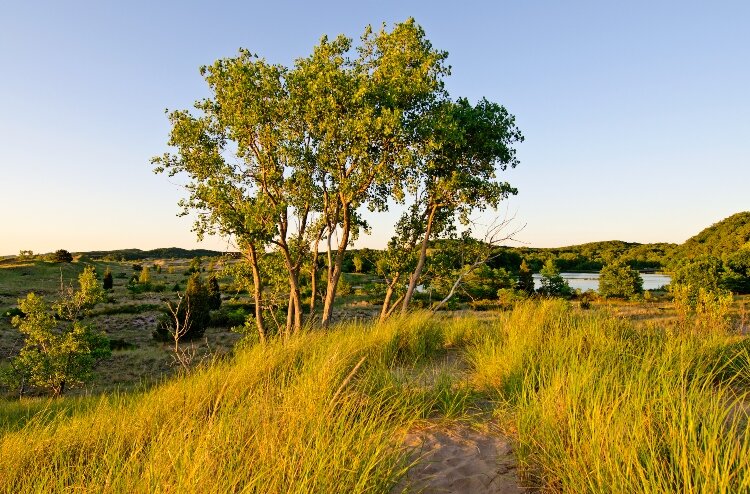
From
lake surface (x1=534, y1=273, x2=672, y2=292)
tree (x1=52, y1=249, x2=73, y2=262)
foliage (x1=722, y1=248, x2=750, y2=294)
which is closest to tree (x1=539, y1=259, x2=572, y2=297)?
lake surface (x1=534, y1=273, x2=672, y2=292)

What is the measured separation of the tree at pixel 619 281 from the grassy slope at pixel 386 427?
57.8 m

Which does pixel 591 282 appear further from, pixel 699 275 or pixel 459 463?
pixel 459 463

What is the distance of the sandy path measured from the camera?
10.2 feet

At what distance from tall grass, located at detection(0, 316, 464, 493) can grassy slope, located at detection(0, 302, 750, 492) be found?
19 mm

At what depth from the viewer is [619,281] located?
5769 cm

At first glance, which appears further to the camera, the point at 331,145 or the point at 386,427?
the point at 331,145

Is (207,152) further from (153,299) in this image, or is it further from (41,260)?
(41,260)

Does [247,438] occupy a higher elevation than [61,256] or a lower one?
lower

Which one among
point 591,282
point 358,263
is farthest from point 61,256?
point 591,282

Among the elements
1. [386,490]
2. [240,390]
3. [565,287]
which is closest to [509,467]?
[386,490]

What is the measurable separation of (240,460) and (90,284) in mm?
22856

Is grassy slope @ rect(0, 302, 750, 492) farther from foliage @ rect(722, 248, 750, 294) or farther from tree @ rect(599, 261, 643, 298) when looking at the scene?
foliage @ rect(722, 248, 750, 294)

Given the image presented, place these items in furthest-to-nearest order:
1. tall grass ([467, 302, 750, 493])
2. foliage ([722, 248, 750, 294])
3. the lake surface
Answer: the lake surface, foliage ([722, 248, 750, 294]), tall grass ([467, 302, 750, 493])

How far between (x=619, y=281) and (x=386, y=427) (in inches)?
2473
